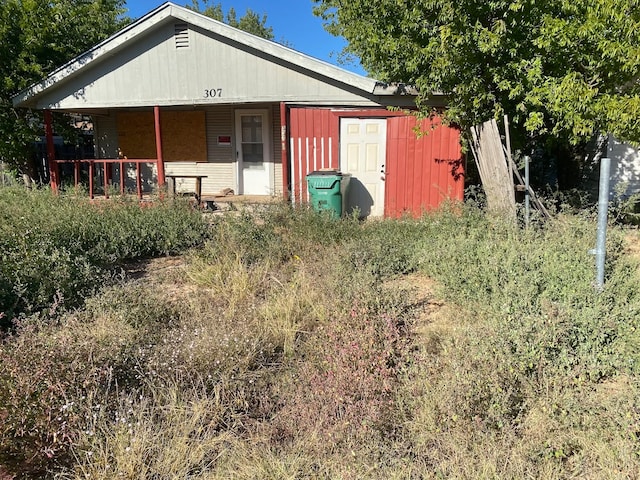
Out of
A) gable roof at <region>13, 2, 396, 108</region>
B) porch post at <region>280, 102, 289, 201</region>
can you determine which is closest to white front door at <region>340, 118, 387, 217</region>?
gable roof at <region>13, 2, 396, 108</region>

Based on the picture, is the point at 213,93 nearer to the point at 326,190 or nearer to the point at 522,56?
the point at 326,190

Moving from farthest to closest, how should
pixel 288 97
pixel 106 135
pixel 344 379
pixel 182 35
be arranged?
pixel 106 135 < pixel 182 35 < pixel 288 97 < pixel 344 379

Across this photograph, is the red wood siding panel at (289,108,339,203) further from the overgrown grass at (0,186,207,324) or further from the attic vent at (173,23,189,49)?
the overgrown grass at (0,186,207,324)

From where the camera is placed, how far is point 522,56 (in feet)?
22.6

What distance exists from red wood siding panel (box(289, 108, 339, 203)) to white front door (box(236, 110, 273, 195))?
7.87 feet

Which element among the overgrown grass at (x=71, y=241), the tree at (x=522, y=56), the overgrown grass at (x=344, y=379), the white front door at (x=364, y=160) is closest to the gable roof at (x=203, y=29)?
the white front door at (x=364, y=160)

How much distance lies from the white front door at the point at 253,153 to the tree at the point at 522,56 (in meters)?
4.80

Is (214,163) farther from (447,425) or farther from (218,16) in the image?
(218,16)

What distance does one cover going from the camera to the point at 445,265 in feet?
16.7

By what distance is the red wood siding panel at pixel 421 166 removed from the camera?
9.16 metres

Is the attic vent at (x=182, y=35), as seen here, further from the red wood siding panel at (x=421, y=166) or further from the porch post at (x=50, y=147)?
the red wood siding panel at (x=421, y=166)

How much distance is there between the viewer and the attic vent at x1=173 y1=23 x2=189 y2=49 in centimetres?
982

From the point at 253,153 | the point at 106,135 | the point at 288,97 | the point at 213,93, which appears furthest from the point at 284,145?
the point at 106,135

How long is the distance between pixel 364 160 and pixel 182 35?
15.5ft
